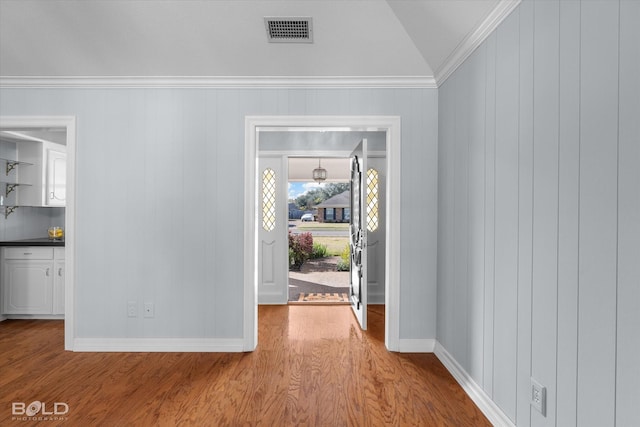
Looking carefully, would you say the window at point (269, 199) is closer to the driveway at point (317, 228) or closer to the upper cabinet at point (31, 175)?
the upper cabinet at point (31, 175)

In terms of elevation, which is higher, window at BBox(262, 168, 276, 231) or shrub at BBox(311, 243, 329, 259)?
window at BBox(262, 168, 276, 231)

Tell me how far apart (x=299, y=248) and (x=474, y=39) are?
7.46 metres

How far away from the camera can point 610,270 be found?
1.34 m

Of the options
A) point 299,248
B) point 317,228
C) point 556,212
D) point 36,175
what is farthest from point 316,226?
point 556,212

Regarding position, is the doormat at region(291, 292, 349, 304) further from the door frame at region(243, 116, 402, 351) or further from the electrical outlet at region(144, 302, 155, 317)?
the electrical outlet at region(144, 302, 155, 317)

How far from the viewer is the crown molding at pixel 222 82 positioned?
128 inches

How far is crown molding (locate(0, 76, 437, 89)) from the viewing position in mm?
3250

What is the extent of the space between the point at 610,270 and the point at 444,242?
5.76ft

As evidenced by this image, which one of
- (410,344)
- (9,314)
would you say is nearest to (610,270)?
(410,344)

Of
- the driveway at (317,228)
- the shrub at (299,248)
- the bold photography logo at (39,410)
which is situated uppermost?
the driveway at (317,228)

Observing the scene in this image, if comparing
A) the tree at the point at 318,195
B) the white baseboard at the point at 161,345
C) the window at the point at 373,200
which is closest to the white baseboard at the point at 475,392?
the white baseboard at the point at 161,345

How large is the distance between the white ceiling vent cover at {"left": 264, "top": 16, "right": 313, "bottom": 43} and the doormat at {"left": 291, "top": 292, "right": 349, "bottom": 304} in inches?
137

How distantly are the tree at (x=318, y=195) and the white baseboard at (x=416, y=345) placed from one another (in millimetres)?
8129

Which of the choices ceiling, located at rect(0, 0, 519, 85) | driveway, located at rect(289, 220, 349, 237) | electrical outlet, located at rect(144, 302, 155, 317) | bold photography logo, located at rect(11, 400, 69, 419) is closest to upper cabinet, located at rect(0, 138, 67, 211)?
ceiling, located at rect(0, 0, 519, 85)
